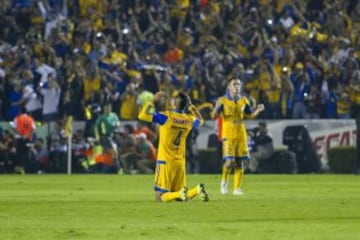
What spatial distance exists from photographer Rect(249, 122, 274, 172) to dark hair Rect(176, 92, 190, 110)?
51.6ft

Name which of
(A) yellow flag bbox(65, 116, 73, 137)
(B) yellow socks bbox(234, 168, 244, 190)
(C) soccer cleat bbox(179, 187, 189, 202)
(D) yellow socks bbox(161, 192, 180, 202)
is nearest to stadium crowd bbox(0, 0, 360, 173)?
(A) yellow flag bbox(65, 116, 73, 137)

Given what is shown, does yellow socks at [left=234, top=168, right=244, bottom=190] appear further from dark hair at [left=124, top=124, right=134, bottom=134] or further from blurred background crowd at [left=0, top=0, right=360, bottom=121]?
dark hair at [left=124, top=124, right=134, bottom=134]

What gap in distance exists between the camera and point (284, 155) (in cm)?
3831

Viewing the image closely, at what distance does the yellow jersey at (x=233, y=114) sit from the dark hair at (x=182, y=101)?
358 centimetres

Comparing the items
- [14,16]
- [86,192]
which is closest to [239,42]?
[14,16]

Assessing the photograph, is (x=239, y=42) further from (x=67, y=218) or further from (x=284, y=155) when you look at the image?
(x=67, y=218)

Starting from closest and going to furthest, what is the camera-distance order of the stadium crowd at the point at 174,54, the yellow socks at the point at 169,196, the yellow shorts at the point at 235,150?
the yellow socks at the point at 169,196 < the yellow shorts at the point at 235,150 < the stadium crowd at the point at 174,54

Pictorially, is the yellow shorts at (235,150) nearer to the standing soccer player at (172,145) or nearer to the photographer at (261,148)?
the standing soccer player at (172,145)

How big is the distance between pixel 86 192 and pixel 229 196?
11.6 ft

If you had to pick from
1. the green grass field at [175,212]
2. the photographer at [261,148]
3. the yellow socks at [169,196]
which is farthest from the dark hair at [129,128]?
the yellow socks at [169,196]

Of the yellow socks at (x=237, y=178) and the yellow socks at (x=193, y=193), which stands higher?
the yellow socks at (x=237, y=178)

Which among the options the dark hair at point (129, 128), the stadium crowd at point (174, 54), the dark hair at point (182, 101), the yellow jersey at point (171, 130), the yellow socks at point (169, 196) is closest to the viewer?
the yellow socks at point (169, 196)

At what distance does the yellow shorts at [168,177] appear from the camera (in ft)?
74.8

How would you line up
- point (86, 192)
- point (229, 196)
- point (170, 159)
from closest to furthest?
point (170, 159), point (229, 196), point (86, 192)
